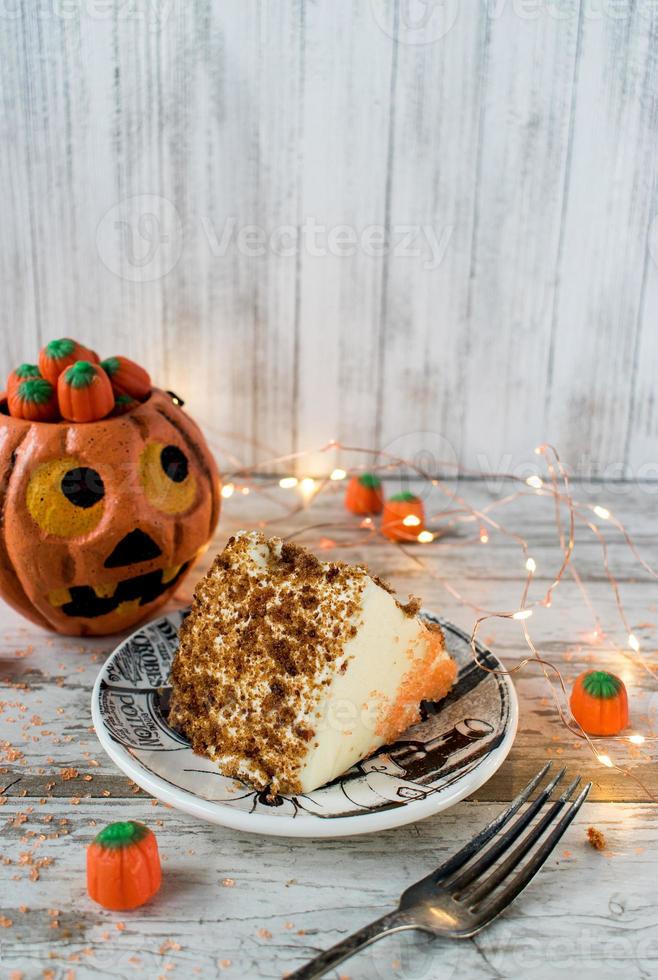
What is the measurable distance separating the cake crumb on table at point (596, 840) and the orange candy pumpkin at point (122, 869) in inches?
13.8

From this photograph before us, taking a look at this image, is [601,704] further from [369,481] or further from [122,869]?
[369,481]

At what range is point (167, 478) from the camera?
1.03 m

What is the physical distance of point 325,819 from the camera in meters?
0.70

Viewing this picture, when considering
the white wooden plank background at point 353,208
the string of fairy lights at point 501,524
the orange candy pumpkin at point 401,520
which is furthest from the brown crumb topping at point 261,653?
the white wooden plank background at point 353,208

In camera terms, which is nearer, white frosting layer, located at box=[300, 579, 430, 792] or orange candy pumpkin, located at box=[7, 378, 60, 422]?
white frosting layer, located at box=[300, 579, 430, 792]

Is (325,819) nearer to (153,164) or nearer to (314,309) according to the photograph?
(314,309)

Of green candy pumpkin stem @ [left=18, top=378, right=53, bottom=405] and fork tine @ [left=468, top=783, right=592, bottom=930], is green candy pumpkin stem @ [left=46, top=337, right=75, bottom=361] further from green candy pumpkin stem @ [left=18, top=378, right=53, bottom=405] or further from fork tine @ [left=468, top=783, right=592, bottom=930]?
fork tine @ [left=468, top=783, right=592, bottom=930]

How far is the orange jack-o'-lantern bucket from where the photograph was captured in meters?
0.96

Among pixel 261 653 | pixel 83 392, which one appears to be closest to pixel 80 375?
pixel 83 392

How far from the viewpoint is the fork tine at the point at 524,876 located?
659mm

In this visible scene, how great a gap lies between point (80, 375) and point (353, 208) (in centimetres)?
68

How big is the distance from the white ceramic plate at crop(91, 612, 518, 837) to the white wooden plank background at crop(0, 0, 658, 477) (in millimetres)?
711

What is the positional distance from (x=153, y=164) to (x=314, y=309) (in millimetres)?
339

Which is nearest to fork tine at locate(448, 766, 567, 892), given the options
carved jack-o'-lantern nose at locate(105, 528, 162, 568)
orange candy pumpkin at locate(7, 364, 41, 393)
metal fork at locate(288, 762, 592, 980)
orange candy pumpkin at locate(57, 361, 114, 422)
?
metal fork at locate(288, 762, 592, 980)
